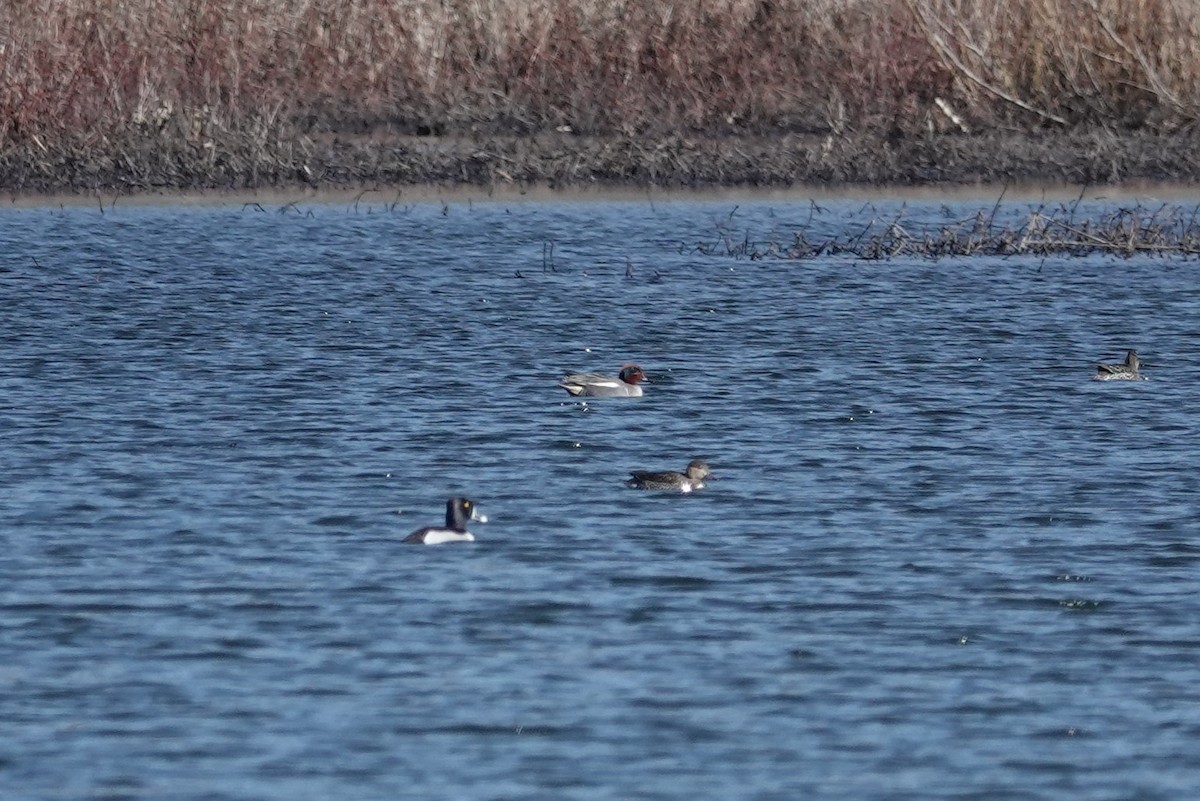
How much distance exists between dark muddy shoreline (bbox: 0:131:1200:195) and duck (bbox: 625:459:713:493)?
47.3 ft

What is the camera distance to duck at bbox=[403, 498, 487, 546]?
433 inches

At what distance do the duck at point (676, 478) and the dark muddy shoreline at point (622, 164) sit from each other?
14421 mm

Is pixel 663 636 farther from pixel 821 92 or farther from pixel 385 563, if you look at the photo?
pixel 821 92

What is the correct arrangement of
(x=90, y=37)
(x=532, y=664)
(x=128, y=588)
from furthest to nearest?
(x=90, y=37)
(x=128, y=588)
(x=532, y=664)

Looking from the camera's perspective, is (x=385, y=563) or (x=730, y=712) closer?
(x=730, y=712)

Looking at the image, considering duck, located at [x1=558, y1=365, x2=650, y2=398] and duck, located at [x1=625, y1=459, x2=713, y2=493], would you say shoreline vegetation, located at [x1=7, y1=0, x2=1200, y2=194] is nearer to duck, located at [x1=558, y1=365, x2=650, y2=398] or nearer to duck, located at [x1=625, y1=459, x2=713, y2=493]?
duck, located at [x1=558, y1=365, x2=650, y2=398]

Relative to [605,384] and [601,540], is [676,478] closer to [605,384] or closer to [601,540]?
[601,540]

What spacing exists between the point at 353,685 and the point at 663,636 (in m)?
1.37

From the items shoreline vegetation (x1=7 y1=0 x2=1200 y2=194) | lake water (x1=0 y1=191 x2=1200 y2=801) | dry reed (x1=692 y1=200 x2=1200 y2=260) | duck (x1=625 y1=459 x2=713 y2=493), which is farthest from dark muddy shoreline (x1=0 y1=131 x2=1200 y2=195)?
duck (x1=625 y1=459 x2=713 y2=493)

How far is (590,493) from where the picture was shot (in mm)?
12508

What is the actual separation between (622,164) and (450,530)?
52.4ft

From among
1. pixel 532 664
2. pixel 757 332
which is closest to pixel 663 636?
pixel 532 664

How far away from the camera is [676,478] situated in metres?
12.2

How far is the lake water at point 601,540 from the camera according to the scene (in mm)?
8031
